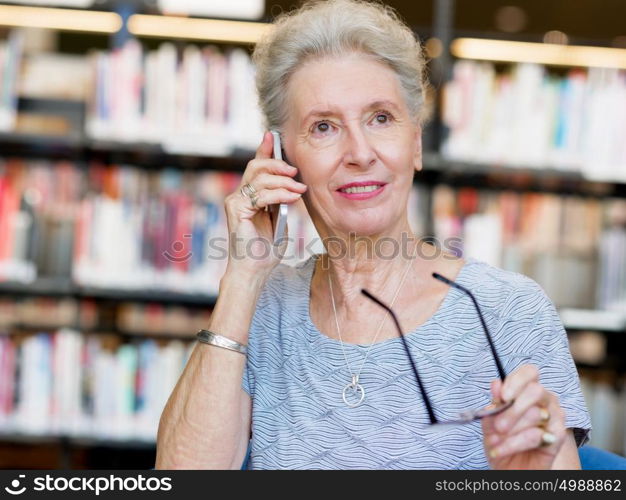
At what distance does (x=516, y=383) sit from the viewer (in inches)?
45.1

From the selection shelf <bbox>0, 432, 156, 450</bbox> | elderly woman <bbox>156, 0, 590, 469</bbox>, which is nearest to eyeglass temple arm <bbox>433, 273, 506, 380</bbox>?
elderly woman <bbox>156, 0, 590, 469</bbox>

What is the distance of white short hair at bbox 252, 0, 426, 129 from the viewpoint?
1596mm

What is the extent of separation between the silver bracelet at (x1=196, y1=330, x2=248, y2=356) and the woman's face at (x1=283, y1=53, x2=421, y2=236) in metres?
0.30

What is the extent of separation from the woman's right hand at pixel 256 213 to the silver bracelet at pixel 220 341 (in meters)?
0.13

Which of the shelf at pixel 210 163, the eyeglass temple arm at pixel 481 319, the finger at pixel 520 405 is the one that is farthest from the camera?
the shelf at pixel 210 163

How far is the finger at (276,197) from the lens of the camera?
63.4 inches

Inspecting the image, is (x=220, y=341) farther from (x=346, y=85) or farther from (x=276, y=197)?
(x=346, y=85)

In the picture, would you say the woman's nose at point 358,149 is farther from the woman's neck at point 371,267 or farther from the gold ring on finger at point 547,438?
the gold ring on finger at point 547,438

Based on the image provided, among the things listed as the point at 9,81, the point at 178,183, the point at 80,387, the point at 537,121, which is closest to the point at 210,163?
the point at 178,183

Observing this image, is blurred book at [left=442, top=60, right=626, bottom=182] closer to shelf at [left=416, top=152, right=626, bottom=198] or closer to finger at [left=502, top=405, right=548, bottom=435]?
shelf at [left=416, top=152, right=626, bottom=198]

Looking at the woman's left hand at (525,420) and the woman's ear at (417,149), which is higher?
the woman's ear at (417,149)

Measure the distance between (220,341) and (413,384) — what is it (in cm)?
35

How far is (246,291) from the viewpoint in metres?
1.57

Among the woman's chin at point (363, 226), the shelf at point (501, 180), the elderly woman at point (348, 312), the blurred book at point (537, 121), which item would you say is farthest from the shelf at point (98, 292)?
the woman's chin at point (363, 226)
